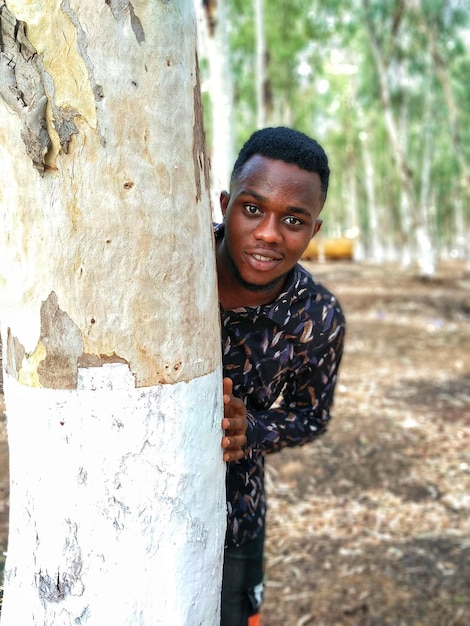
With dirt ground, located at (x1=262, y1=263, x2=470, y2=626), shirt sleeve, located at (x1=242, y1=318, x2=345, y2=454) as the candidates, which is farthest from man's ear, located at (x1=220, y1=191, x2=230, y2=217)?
dirt ground, located at (x1=262, y1=263, x2=470, y2=626)

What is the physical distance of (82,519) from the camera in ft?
3.57

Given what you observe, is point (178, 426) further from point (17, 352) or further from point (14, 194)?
point (14, 194)

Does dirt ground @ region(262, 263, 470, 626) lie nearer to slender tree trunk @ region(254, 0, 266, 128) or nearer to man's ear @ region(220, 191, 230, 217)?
man's ear @ region(220, 191, 230, 217)

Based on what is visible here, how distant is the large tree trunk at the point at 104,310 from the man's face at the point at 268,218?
0.33 metres

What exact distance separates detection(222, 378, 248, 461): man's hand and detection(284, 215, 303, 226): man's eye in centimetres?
42

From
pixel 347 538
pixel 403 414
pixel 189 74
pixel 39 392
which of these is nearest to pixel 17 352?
pixel 39 392

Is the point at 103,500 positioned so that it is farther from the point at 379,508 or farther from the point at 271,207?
the point at 379,508

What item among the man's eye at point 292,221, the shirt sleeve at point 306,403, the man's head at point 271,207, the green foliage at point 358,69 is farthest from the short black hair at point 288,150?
the green foliage at point 358,69

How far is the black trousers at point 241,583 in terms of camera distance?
1.93 m

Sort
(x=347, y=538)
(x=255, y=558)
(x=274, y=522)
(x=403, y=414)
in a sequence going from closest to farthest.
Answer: (x=255, y=558), (x=347, y=538), (x=274, y=522), (x=403, y=414)

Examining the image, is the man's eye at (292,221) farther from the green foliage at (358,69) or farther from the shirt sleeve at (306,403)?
the green foliage at (358,69)

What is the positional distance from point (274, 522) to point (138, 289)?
3561 mm

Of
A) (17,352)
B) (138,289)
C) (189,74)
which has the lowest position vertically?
(17,352)

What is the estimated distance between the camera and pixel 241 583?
1.96 m
